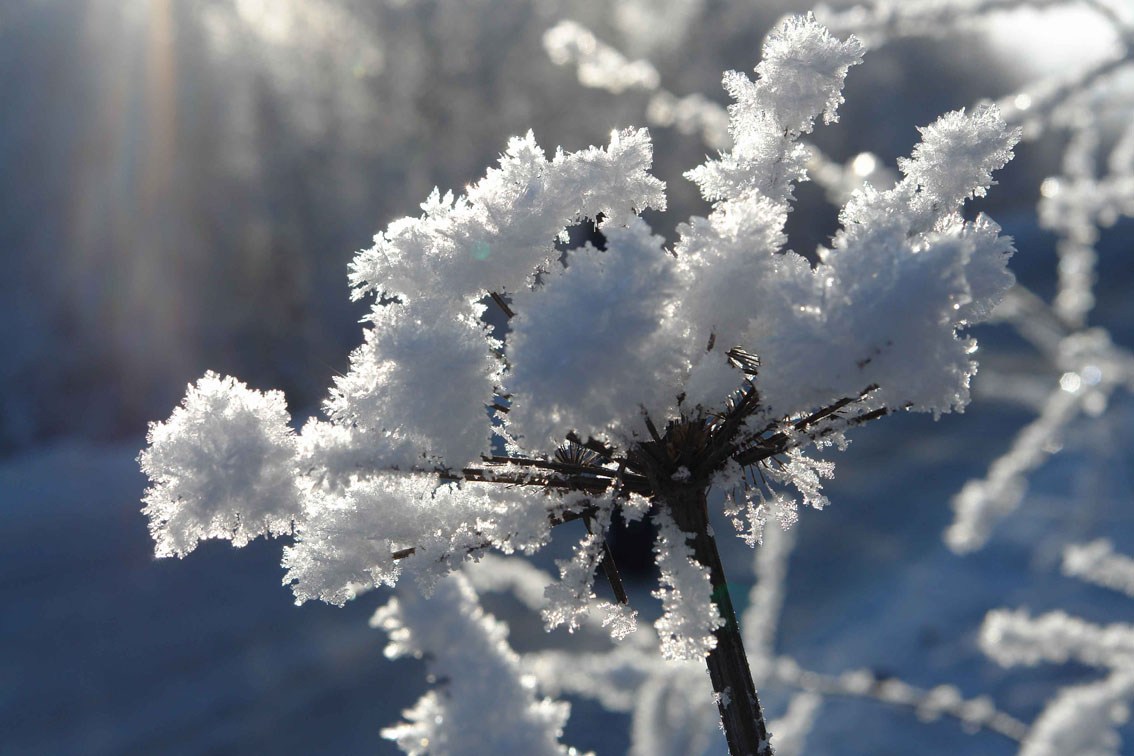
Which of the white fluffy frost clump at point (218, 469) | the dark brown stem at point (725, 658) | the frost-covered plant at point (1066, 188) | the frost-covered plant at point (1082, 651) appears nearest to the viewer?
the white fluffy frost clump at point (218, 469)

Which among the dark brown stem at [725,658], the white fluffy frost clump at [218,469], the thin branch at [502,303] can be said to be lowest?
the dark brown stem at [725,658]

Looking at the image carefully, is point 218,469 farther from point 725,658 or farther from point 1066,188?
point 1066,188

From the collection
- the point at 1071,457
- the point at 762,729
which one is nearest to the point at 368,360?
the point at 762,729

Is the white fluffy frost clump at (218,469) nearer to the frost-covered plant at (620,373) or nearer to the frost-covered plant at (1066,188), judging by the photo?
the frost-covered plant at (620,373)

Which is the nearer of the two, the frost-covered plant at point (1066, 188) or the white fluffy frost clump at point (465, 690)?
the white fluffy frost clump at point (465, 690)

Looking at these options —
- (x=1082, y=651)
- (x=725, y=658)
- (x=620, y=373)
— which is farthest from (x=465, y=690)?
(x=1082, y=651)

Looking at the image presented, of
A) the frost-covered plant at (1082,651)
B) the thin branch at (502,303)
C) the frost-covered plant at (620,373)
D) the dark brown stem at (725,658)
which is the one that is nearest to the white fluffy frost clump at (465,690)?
the frost-covered plant at (620,373)

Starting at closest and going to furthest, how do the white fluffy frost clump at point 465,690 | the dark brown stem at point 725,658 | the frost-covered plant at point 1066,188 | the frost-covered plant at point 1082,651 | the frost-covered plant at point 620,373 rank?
the frost-covered plant at point 620,373 → the dark brown stem at point 725,658 → the white fluffy frost clump at point 465,690 → the frost-covered plant at point 1066,188 → the frost-covered plant at point 1082,651

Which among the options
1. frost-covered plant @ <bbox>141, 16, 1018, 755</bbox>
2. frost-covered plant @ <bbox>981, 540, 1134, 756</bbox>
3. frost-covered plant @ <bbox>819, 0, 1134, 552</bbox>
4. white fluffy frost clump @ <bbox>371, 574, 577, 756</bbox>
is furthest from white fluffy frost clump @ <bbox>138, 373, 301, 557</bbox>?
frost-covered plant @ <bbox>981, 540, 1134, 756</bbox>
